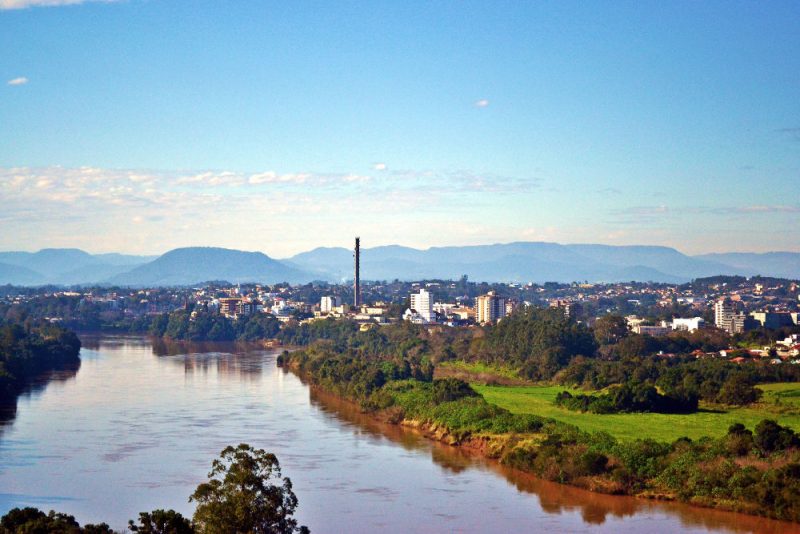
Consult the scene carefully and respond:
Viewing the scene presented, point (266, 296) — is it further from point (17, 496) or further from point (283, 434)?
point (17, 496)

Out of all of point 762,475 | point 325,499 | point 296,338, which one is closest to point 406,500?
point 325,499

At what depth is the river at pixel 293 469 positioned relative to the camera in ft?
61.8

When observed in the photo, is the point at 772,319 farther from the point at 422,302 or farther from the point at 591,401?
the point at 591,401

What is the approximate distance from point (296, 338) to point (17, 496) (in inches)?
1796

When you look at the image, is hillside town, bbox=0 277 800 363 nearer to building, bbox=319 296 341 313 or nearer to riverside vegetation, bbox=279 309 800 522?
building, bbox=319 296 341 313

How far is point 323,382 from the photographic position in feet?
128

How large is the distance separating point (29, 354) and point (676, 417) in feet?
86.4

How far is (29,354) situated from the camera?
4266 cm

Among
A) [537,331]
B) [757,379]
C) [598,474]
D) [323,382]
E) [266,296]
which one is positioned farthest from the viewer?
[266,296]

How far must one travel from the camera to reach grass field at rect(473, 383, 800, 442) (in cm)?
2583

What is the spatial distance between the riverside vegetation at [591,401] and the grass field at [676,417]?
1.24ft

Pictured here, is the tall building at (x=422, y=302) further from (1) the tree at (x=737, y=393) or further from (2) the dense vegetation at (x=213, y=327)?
(1) the tree at (x=737, y=393)

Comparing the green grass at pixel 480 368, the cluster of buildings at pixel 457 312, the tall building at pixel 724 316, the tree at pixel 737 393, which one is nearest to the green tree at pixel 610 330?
the green grass at pixel 480 368

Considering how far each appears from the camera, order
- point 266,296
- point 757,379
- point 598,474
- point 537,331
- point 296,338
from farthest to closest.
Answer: point 266,296 → point 296,338 → point 537,331 → point 757,379 → point 598,474
